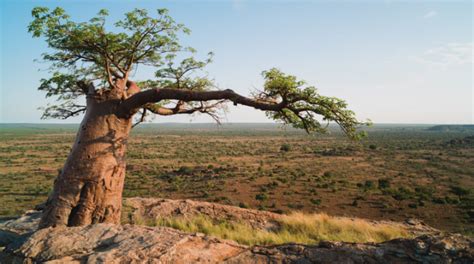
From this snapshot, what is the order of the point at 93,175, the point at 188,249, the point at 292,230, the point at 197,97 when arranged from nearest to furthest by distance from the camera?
the point at 188,249, the point at 93,175, the point at 197,97, the point at 292,230

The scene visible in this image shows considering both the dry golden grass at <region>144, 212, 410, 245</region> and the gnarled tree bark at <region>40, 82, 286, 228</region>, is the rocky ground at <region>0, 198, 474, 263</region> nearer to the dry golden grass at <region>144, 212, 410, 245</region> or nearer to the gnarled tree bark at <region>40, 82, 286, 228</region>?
the gnarled tree bark at <region>40, 82, 286, 228</region>

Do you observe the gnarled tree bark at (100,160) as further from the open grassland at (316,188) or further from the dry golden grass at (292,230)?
the open grassland at (316,188)

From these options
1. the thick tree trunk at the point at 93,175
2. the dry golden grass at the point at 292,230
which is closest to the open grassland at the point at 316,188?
the dry golden grass at the point at 292,230

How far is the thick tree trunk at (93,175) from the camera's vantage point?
5.94 metres

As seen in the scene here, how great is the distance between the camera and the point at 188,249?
383 centimetres

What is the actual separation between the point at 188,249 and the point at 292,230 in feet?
16.6

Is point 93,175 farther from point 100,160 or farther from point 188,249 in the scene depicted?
point 188,249

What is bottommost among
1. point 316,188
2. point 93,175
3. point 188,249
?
point 316,188

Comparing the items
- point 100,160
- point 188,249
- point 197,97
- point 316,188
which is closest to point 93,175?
point 100,160

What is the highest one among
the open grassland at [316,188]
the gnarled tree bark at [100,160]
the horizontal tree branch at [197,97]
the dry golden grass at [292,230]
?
the horizontal tree branch at [197,97]

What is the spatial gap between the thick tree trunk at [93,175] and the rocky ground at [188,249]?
1444mm

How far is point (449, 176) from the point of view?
23391mm

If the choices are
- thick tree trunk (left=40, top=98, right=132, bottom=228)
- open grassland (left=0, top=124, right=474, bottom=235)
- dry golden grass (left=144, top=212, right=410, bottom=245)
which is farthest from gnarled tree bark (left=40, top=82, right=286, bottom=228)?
open grassland (left=0, top=124, right=474, bottom=235)

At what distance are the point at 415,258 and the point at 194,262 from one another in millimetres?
2527
